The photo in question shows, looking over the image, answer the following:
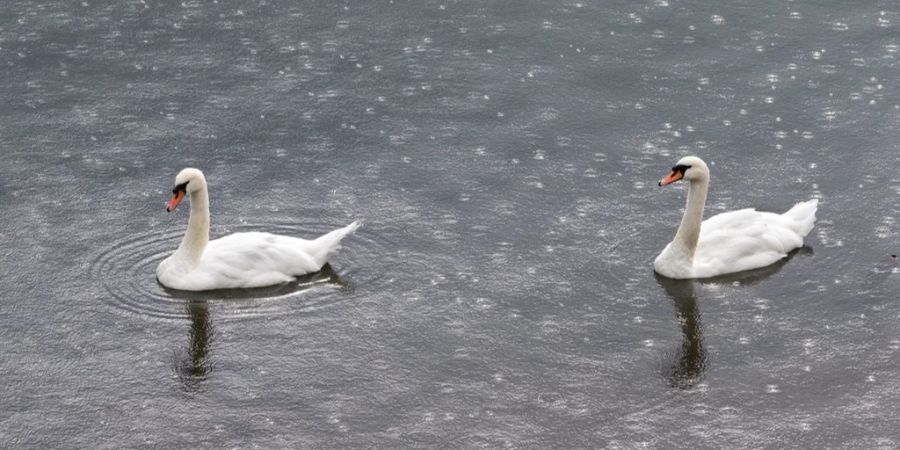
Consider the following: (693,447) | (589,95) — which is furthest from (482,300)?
(589,95)

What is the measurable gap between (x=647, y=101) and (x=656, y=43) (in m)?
2.30

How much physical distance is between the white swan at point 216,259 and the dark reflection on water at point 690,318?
4.33 meters

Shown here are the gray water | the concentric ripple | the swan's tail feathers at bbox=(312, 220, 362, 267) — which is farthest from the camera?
the swan's tail feathers at bbox=(312, 220, 362, 267)

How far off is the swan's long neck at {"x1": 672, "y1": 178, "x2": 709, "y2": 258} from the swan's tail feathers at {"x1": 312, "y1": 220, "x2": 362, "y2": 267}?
12.8ft

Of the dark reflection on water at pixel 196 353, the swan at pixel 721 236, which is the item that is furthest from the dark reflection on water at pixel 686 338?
the dark reflection on water at pixel 196 353

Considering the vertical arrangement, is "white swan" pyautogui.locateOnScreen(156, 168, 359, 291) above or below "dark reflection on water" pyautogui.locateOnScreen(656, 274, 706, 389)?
above

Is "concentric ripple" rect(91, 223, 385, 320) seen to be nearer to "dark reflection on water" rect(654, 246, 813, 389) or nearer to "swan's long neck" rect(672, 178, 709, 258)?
"dark reflection on water" rect(654, 246, 813, 389)

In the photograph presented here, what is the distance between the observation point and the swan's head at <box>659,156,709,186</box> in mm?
19094

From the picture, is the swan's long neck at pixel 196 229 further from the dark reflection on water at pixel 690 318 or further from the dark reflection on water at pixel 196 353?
the dark reflection on water at pixel 690 318

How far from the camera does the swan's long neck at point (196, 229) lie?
742 inches

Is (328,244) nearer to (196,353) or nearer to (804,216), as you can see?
(196,353)

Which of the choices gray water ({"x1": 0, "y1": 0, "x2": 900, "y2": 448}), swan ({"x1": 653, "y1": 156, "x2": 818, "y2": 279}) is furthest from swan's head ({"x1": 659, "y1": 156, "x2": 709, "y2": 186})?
gray water ({"x1": 0, "y1": 0, "x2": 900, "y2": 448})

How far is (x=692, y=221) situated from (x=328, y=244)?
4.35m

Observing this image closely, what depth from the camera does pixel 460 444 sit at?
1546 cm
